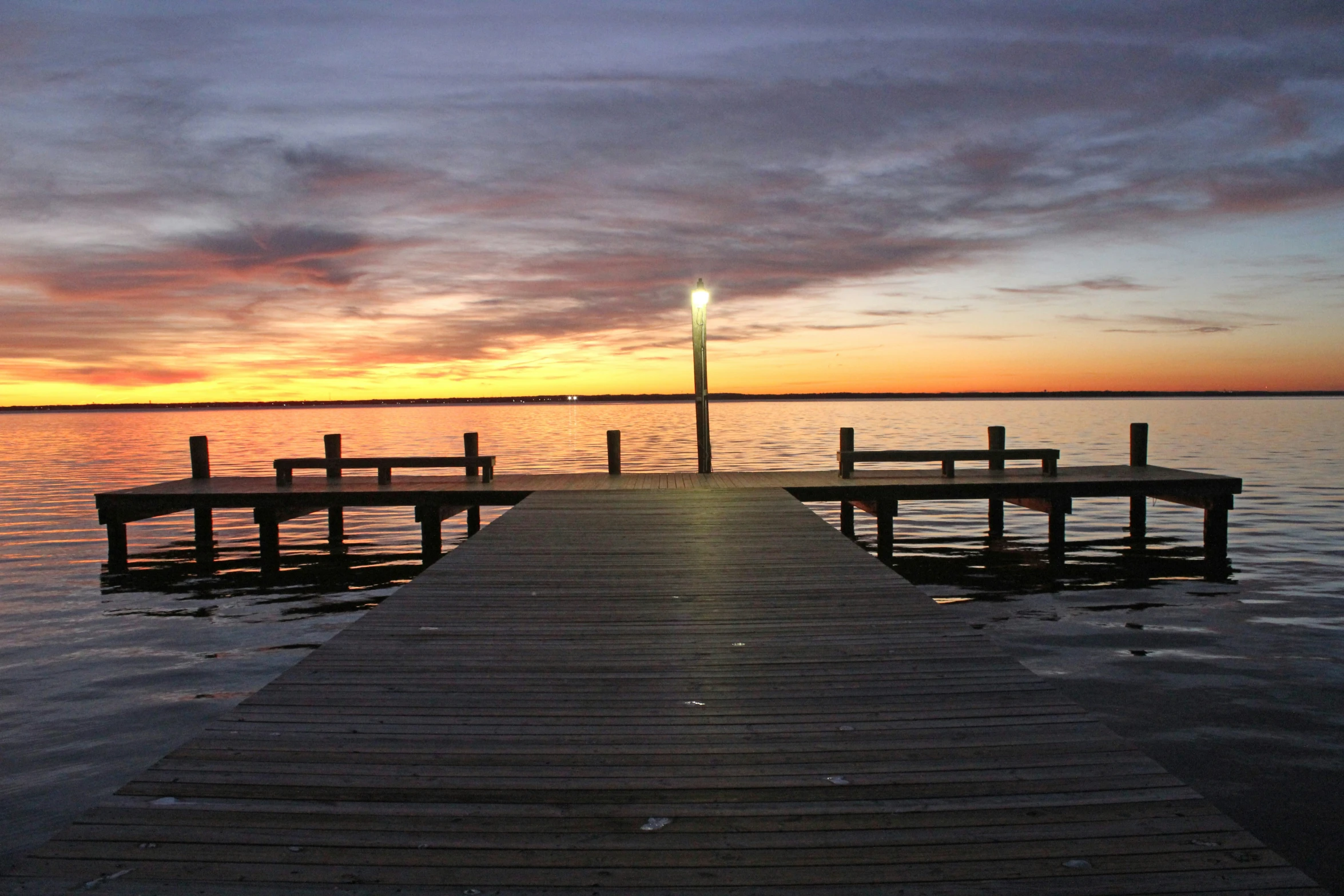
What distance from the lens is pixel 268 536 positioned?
53.2 feet

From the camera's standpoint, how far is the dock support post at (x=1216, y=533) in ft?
52.1

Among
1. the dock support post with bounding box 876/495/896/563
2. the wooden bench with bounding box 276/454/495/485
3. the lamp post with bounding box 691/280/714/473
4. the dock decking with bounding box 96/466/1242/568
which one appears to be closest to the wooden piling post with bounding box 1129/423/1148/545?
the dock decking with bounding box 96/466/1242/568

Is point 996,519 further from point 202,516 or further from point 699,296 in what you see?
point 202,516

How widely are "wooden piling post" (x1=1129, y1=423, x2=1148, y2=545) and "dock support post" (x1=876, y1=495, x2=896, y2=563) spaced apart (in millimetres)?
5643

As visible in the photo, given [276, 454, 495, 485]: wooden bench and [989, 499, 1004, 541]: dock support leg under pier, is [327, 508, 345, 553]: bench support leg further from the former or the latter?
[989, 499, 1004, 541]: dock support leg under pier

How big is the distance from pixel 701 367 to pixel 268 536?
9.10 meters

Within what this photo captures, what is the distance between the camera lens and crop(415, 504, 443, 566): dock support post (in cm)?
1620

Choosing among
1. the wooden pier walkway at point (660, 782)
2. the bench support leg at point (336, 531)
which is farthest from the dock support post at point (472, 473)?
the wooden pier walkway at point (660, 782)

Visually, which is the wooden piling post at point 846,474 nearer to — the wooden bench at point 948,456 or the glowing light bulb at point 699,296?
the wooden bench at point 948,456

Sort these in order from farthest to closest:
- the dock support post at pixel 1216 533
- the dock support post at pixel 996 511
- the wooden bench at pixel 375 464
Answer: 1. the dock support post at pixel 996 511
2. the dock support post at pixel 1216 533
3. the wooden bench at pixel 375 464

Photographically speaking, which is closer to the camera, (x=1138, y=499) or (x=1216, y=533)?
(x=1216, y=533)

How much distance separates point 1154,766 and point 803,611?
333cm

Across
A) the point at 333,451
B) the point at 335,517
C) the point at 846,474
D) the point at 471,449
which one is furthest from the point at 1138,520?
the point at 335,517

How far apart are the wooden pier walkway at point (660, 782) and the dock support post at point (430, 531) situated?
984 cm
